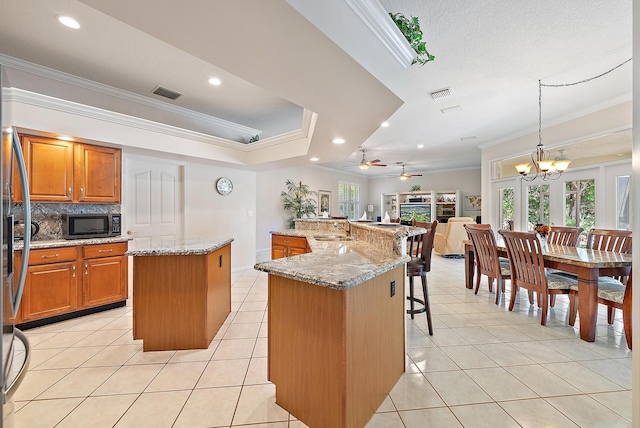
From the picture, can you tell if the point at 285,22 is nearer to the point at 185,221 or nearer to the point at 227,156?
the point at 227,156

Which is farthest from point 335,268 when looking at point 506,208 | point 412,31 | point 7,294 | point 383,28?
point 506,208

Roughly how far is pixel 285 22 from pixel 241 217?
433 centimetres

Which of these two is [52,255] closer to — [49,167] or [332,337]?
[49,167]

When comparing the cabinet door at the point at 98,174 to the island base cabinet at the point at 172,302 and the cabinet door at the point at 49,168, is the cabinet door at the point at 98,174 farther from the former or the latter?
the island base cabinet at the point at 172,302

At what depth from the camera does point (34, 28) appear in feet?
7.56

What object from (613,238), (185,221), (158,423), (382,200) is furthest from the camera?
(382,200)

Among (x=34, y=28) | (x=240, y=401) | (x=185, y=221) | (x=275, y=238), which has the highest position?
(x=34, y=28)

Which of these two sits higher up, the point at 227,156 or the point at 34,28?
the point at 34,28

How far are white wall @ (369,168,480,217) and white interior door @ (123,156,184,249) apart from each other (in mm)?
8343

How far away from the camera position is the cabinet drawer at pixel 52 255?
104 inches

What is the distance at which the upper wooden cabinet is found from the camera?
278 centimetres

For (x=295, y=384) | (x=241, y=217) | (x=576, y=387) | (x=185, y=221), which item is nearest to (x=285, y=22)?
(x=295, y=384)

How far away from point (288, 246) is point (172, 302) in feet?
6.52

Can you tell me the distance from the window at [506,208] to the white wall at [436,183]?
3543 millimetres
